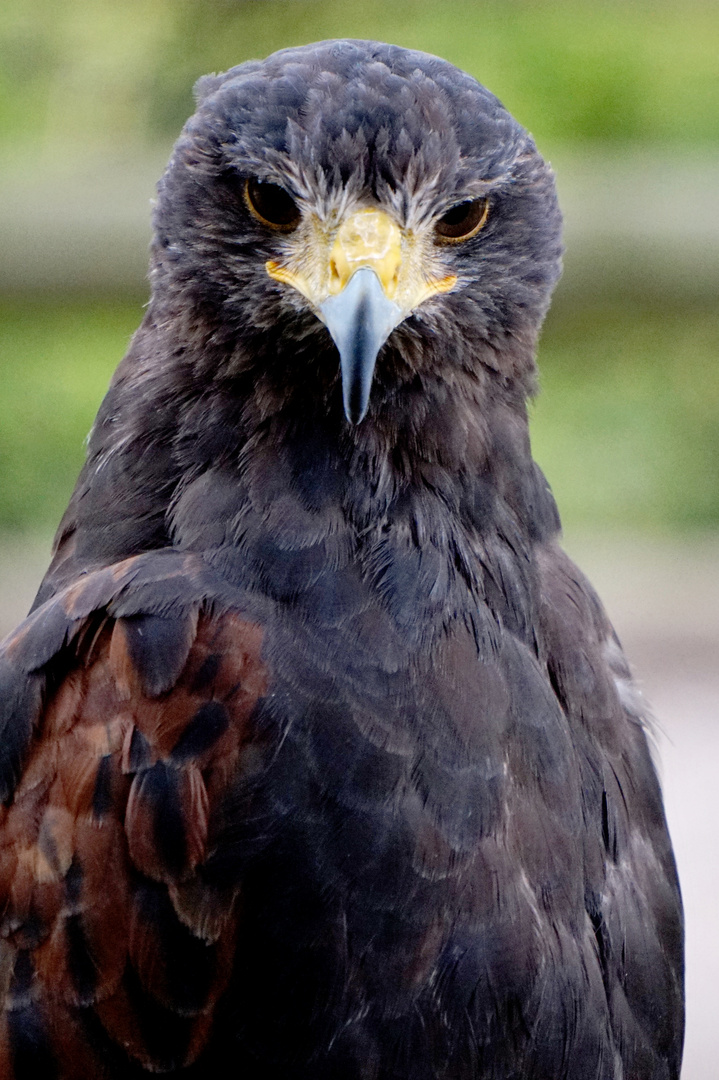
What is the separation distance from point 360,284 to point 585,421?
106 inches

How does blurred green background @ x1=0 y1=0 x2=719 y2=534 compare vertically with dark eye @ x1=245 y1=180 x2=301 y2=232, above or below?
above

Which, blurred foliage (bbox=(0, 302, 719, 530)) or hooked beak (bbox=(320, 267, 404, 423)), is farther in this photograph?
blurred foliage (bbox=(0, 302, 719, 530))

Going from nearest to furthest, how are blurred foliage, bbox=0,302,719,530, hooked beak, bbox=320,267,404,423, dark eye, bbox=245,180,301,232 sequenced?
hooked beak, bbox=320,267,404,423 → dark eye, bbox=245,180,301,232 → blurred foliage, bbox=0,302,719,530

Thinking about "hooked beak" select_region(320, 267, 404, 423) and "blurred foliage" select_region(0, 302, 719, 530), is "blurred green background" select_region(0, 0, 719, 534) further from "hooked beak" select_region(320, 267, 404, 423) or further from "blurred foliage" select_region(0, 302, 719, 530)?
"hooked beak" select_region(320, 267, 404, 423)

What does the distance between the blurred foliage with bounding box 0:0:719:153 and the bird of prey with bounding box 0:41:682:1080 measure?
1.73m

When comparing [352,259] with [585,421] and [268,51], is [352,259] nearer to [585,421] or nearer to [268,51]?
[268,51]

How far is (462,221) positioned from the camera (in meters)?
1.61

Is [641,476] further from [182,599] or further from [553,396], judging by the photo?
[182,599]

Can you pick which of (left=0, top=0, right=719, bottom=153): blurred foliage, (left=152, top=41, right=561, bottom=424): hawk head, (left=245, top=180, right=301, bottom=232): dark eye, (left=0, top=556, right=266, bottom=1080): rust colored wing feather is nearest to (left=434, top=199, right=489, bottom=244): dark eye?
(left=152, top=41, right=561, bottom=424): hawk head

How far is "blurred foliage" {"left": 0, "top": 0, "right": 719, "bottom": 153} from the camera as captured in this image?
334 centimetres

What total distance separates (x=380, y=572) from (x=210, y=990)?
0.45 meters

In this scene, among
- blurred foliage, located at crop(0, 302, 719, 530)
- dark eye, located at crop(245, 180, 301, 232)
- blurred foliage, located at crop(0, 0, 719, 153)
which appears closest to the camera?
dark eye, located at crop(245, 180, 301, 232)

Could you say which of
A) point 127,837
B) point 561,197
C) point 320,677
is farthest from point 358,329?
point 561,197

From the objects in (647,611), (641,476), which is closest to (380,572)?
(647,611)
